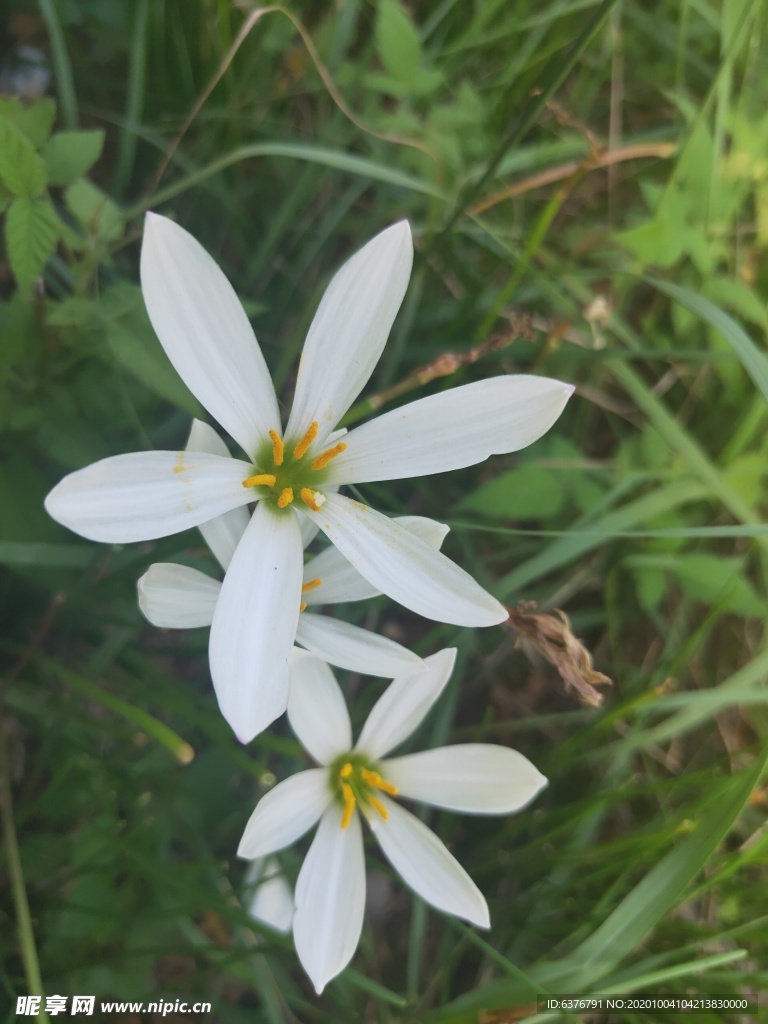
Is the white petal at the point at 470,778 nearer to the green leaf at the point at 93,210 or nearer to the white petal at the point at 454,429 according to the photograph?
the white petal at the point at 454,429

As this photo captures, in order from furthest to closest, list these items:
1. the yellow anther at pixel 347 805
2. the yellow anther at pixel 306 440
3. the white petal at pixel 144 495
Result: the yellow anther at pixel 347 805 < the yellow anther at pixel 306 440 < the white petal at pixel 144 495

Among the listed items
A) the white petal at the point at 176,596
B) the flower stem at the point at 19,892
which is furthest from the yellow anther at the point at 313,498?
the flower stem at the point at 19,892

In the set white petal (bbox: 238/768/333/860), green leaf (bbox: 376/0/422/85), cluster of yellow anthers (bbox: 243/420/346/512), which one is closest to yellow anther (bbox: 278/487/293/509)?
cluster of yellow anthers (bbox: 243/420/346/512)

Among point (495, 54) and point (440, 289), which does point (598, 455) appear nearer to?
point (440, 289)

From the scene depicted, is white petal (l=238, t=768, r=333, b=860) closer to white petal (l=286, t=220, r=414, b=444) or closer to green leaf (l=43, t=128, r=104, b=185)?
white petal (l=286, t=220, r=414, b=444)

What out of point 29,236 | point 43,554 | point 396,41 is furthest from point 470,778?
point 396,41

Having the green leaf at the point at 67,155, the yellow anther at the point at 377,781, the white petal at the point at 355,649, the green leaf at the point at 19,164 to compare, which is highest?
the green leaf at the point at 67,155

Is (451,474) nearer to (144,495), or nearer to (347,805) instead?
(347,805)
